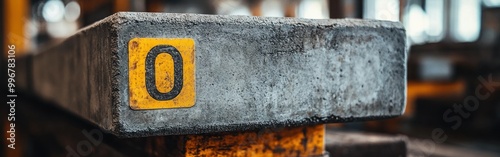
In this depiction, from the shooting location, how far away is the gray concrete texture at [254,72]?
1199 mm

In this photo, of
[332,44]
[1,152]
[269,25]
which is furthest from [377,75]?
[1,152]

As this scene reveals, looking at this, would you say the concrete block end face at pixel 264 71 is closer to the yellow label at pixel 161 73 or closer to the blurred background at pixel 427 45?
the yellow label at pixel 161 73

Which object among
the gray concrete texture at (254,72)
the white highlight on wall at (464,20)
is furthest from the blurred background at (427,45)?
the gray concrete texture at (254,72)

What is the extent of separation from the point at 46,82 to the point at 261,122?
1.63m

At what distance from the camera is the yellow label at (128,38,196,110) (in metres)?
1.18

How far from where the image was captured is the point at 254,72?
52.2 inches

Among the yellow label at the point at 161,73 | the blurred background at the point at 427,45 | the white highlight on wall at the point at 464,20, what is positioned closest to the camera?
the yellow label at the point at 161,73

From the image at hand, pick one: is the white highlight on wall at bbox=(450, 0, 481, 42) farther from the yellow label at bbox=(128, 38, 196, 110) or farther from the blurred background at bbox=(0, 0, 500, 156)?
the yellow label at bbox=(128, 38, 196, 110)

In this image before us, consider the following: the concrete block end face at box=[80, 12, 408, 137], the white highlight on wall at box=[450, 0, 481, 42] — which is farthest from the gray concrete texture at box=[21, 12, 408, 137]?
the white highlight on wall at box=[450, 0, 481, 42]

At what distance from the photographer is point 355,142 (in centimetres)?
210

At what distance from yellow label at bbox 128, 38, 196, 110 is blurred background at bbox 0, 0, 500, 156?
1.28m

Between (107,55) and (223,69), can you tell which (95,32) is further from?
(223,69)

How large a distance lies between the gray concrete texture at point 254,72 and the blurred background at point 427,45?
1195 millimetres

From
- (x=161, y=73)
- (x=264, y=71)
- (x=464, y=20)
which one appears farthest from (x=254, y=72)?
(x=464, y=20)
